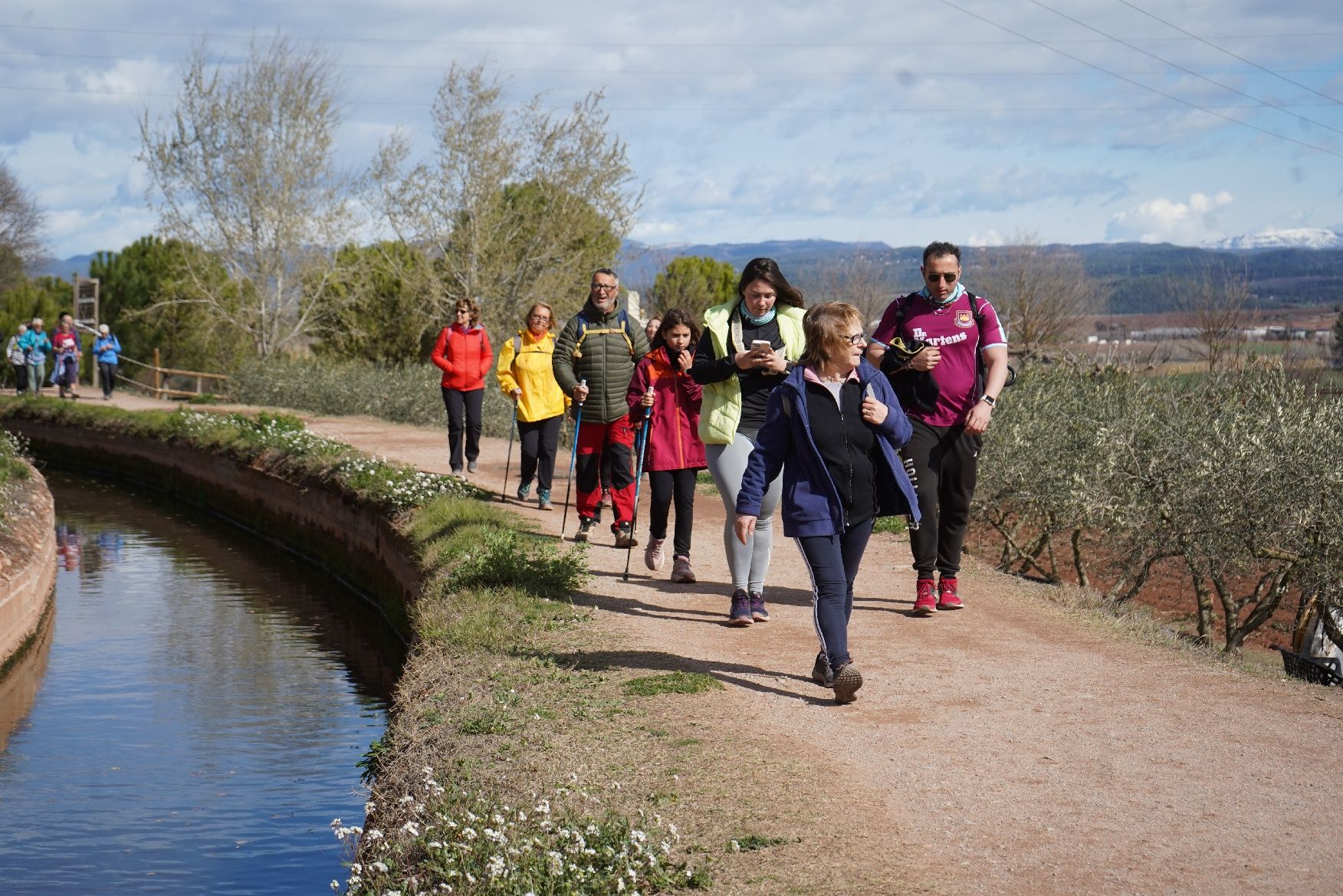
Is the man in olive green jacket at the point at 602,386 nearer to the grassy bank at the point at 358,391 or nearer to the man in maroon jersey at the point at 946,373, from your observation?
the man in maroon jersey at the point at 946,373

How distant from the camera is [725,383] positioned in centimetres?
834

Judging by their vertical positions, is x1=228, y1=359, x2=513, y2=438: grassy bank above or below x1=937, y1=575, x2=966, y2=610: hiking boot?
above

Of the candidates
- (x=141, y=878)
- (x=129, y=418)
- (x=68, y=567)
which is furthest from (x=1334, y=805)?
(x=129, y=418)

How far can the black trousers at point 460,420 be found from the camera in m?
16.3

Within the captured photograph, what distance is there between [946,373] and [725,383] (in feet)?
4.12

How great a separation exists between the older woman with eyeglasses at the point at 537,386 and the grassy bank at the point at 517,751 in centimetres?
201

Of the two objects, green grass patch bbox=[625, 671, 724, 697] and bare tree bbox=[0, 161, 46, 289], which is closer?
green grass patch bbox=[625, 671, 724, 697]

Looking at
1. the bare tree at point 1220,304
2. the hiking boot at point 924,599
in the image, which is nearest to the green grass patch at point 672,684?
the hiking boot at point 924,599

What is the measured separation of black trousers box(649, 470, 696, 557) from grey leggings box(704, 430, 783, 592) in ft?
3.60

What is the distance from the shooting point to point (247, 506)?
805 inches

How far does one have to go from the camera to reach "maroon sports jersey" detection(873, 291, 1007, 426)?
849cm

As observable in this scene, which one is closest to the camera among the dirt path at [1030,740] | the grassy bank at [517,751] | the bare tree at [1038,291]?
the grassy bank at [517,751]

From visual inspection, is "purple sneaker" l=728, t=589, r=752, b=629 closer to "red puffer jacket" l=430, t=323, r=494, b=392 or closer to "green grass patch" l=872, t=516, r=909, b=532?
"green grass patch" l=872, t=516, r=909, b=532

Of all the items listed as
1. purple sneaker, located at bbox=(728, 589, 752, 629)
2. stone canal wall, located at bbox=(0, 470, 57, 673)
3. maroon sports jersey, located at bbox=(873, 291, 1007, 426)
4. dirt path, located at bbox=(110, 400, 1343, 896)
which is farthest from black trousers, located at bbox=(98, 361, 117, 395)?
maroon sports jersey, located at bbox=(873, 291, 1007, 426)
